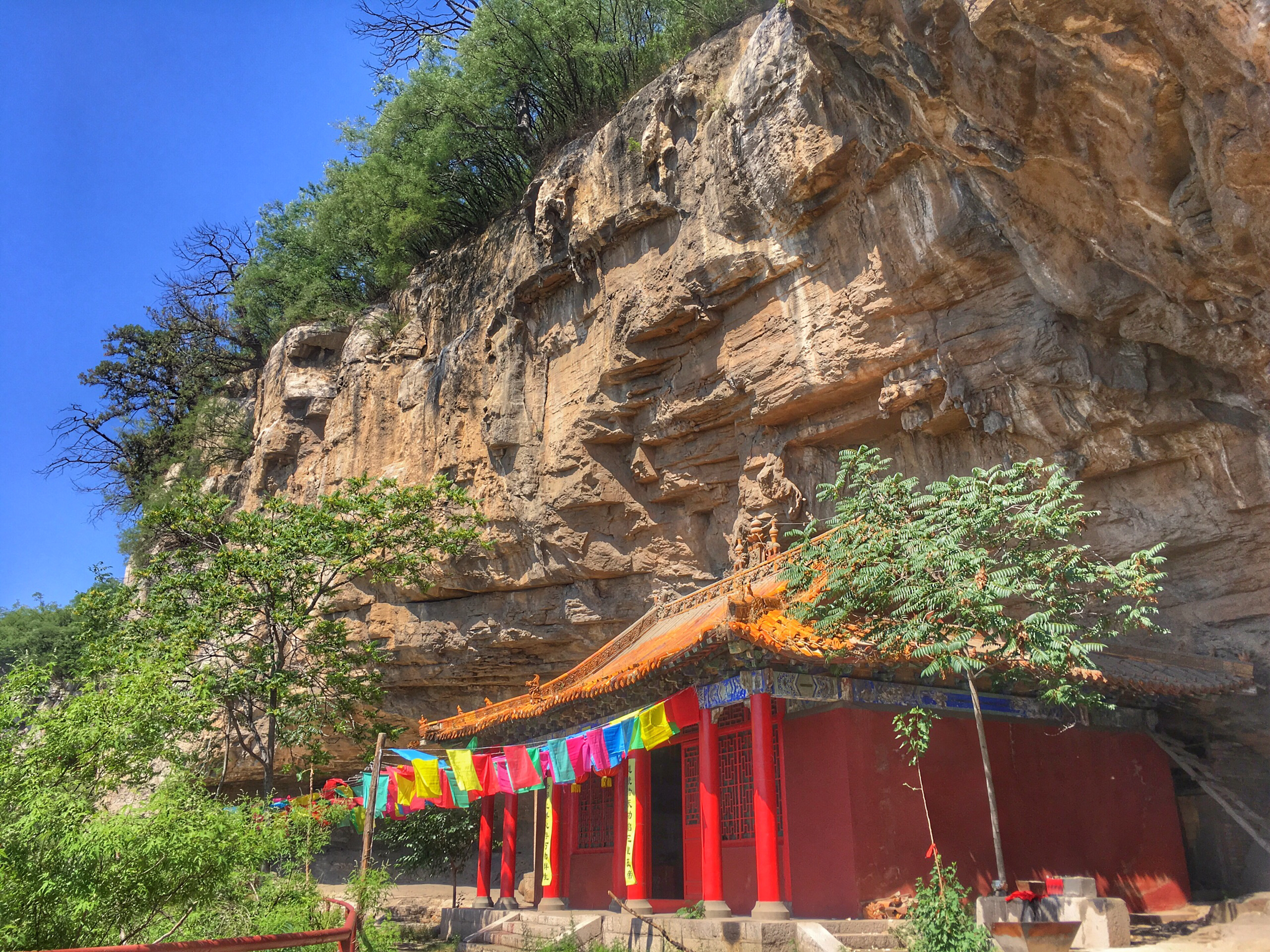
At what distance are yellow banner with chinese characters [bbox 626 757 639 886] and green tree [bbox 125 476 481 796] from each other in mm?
6275

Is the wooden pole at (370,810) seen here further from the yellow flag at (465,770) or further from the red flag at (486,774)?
the red flag at (486,774)

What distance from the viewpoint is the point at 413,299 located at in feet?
74.3

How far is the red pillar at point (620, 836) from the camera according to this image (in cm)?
1220

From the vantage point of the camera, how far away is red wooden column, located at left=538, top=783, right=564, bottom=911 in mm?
13070

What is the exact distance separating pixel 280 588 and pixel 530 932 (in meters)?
7.99

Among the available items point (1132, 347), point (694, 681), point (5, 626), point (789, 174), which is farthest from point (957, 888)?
point (5, 626)

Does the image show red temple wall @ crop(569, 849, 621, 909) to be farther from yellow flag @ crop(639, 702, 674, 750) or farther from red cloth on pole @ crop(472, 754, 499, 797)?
yellow flag @ crop(639, 702, 674, 750)

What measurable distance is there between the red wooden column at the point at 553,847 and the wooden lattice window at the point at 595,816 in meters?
0.32

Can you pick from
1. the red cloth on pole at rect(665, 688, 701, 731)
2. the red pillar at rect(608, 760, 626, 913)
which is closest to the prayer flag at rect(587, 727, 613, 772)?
the red cloth on pole at rect(665, 688, 701, 731)

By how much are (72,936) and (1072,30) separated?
33.0 feet

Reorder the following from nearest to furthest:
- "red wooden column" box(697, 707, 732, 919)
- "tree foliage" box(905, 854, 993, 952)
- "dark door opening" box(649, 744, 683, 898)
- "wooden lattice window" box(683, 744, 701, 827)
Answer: "tree foliage" box(905, 854, 993, 952) < "red wooden column" box(697, 707, 732, 919) < "wooden lattice window" box(683, 744, 701, 827) < "dark door opening" box(649, 744, 683, 898)

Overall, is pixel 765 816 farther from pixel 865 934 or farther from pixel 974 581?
pixel 974 581

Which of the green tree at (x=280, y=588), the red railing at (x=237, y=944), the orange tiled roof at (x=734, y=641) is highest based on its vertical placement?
the green tree at (x=280, y=588)

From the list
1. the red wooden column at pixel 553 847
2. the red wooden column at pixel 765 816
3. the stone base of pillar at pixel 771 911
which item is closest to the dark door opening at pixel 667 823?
the red wooden column at pixel 553 847
